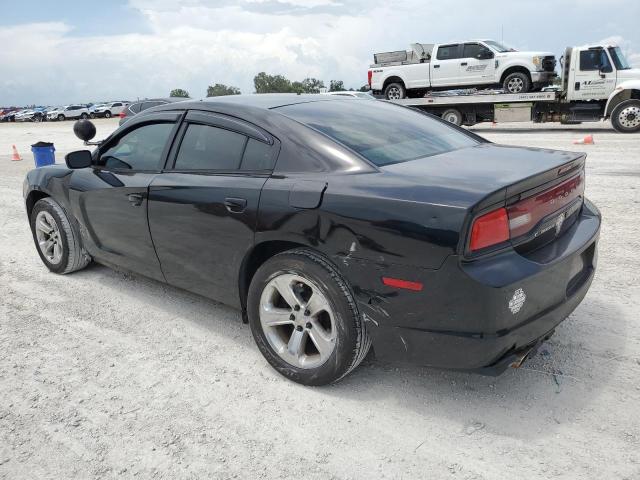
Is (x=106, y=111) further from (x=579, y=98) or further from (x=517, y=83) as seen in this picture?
(x=579, y=98)

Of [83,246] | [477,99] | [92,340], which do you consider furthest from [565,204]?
[477,99]

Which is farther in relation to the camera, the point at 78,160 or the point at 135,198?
the point at 78,160

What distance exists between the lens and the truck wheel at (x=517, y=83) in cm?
1777

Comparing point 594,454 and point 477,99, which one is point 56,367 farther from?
point 477,99

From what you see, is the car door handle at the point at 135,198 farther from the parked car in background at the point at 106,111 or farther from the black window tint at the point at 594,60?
the parked car in background at the point at 106,111

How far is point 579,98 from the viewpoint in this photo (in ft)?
53.5

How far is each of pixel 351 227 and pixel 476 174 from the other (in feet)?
2.15

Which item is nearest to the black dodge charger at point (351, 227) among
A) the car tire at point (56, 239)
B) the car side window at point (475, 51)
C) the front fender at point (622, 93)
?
the car tire at point (56, 239)

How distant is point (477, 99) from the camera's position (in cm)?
1791

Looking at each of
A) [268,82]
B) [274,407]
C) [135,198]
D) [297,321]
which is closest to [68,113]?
[268,82]

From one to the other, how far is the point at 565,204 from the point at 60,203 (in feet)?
12.7

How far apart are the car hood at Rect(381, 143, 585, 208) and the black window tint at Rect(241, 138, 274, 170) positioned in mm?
689

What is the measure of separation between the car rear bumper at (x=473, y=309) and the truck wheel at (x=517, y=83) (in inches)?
660

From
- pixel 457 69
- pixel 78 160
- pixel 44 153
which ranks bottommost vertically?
pixel 44 153
